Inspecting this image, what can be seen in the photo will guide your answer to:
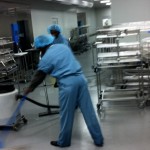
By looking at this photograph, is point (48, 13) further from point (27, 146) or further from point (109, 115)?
point (27, 146)

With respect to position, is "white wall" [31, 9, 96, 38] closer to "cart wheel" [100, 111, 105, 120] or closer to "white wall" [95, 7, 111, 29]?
"white wall" [95, 7, 111, 29]

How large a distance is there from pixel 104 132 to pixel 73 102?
0.73 metres

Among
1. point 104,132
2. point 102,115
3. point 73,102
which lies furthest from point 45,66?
point 102,115

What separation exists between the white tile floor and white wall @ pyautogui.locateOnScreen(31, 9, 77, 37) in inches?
154

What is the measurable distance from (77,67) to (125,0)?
9.67 feet

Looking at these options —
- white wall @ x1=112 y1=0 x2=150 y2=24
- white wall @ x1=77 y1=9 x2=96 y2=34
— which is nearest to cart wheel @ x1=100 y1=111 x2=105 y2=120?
white wall @ x1=112 y1=0 x2=150 y2=24

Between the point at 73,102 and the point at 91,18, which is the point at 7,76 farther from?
the point at 91,18

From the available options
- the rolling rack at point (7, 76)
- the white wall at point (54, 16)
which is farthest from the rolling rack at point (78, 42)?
the rolling rack at point (7, 76)

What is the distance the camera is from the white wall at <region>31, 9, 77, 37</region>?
7.31 meters

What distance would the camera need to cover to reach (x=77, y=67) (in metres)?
2.70

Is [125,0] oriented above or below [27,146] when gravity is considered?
above

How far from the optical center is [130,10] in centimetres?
511

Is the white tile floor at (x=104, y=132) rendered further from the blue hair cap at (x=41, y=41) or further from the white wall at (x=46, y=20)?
the white wall at (x=46, y=20)

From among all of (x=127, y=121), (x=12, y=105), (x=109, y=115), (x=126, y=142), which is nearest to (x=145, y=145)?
(x=126, y=142)
